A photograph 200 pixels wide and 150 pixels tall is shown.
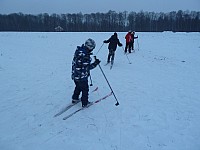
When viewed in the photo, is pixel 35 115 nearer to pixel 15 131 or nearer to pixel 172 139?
pixel 15 131

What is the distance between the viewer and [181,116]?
6852mm

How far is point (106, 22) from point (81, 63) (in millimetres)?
100975

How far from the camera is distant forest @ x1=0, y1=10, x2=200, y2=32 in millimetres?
91500

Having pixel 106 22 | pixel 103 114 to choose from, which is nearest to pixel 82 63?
pixel 103 114

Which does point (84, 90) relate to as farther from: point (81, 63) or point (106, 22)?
point (106, 22)

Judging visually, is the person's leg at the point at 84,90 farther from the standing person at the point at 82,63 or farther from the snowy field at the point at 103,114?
the snowy field at the point at 103,114

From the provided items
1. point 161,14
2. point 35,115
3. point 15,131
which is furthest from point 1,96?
point 161,14

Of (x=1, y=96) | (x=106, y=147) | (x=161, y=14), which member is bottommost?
(x=106, y=147)

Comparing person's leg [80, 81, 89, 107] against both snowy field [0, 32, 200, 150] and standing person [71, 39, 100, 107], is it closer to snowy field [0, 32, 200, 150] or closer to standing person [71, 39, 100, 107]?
standing person [71, 39, 100, 107]

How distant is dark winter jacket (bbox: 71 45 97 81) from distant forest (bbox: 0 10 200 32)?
3459 inches

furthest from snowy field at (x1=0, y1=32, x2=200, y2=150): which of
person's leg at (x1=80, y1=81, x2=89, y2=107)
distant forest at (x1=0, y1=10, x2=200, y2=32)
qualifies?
distant forest at (x1=0, y1=10, x2=200, y2=32)

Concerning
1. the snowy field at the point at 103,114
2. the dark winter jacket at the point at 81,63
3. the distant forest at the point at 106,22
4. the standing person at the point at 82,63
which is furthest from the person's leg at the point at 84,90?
the distant forest at the point at 106,22

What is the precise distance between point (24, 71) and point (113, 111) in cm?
732

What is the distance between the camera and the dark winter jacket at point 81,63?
21.3 ft
